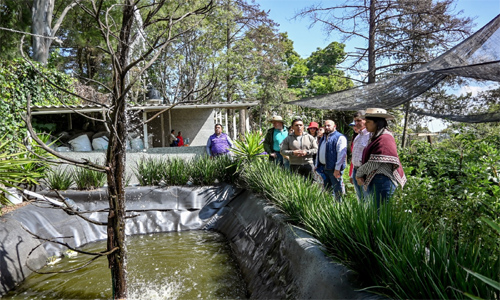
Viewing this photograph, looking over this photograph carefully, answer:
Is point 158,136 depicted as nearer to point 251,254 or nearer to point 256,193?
point 256,193

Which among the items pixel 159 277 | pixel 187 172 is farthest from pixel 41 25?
pixel 159 277

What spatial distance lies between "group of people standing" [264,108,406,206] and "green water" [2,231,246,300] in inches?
77.2

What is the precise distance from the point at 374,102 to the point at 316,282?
483 centimetres

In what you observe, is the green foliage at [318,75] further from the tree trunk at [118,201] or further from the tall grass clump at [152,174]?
the tree trunk at [118,201]

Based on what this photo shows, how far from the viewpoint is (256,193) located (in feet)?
21.1

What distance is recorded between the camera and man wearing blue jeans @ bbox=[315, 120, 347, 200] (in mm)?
5608

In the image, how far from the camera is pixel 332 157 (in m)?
5.79

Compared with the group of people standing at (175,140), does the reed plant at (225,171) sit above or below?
below

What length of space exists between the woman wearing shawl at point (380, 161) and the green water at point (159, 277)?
203 cm

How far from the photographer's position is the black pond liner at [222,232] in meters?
2.86

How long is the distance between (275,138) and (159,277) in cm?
391

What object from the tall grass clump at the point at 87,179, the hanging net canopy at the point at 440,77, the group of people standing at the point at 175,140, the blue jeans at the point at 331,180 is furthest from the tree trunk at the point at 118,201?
the group of people standing at the point at 175,140

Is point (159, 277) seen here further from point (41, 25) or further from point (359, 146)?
point (41, 25)

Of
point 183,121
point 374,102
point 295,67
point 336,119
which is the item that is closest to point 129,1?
point 374,102
